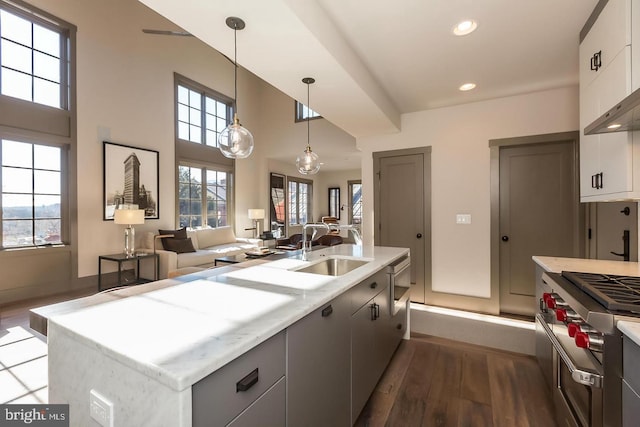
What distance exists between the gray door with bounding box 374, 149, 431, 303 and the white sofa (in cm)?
293

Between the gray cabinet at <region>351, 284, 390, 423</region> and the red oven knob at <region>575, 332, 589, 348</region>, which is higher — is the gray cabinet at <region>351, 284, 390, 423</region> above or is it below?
below

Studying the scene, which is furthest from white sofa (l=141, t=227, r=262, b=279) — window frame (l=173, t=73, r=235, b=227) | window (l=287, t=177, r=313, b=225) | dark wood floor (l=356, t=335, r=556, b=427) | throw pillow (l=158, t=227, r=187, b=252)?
dark wood floor (l=356, t=335, r=556, b=427)

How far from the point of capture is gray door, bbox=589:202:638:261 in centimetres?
229

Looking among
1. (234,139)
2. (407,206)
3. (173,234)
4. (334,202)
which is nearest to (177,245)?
(173,234)

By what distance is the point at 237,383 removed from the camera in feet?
2.56

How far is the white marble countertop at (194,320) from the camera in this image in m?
0.70

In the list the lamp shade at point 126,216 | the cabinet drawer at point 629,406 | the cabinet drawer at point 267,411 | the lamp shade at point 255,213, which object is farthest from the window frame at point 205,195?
the cabinet drawer at point 629,406

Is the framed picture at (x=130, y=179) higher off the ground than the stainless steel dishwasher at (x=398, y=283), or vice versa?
the framed picture at (x=130, y=179)

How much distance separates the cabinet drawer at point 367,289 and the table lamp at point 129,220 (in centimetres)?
389

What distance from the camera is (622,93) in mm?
1528

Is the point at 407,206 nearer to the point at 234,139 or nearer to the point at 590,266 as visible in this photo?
the point at 590,266

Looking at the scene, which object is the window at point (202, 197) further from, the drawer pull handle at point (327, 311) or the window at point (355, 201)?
the drawer pull handle at point (327, 311)

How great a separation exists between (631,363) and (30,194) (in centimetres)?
589

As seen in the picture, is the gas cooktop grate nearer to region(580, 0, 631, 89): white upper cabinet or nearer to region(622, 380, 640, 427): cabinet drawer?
region(622, 380, 640, 427): cabinet drawer
